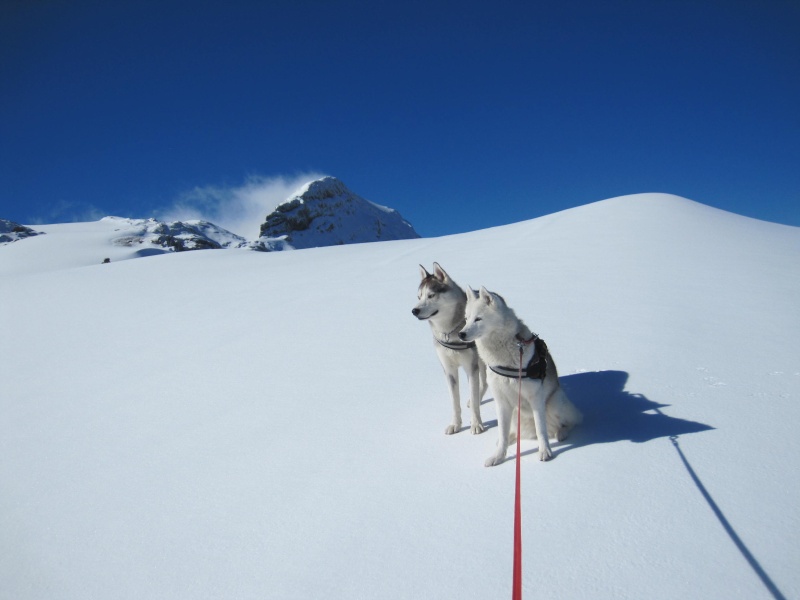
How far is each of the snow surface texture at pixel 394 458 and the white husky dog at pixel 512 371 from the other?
18 centimetres

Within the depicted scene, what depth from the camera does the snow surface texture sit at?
1.95 m

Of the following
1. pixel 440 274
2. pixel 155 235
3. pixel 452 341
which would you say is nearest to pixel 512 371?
pixel 452 341

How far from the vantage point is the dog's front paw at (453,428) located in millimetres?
3396

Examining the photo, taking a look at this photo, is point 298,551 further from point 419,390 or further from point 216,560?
point 419,390

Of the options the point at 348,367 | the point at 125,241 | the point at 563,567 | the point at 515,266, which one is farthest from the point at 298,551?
the point at 125,241

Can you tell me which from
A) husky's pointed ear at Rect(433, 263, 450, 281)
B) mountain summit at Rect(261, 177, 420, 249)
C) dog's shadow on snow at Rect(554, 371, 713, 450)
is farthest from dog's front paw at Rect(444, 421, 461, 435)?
mountain summit at Rect(261, 177, 420, 249)

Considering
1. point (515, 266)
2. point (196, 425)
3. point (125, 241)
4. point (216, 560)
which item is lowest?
point (216, 560)

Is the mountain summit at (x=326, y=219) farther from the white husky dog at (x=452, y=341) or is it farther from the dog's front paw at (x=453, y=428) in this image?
the dog's front paw at (x=453, y=428)

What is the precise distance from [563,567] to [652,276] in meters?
6.98

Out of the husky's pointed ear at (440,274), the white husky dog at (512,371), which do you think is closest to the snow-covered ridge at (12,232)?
the husky's pointed ear at (440,274)

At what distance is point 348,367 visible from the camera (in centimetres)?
514

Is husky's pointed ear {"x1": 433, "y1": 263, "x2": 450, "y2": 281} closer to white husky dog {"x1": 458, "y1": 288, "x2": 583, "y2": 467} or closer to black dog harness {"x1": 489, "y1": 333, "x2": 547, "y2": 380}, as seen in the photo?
white husky dog {"x1": 458, "y1": 288, "x2": 583, "y2": 467}

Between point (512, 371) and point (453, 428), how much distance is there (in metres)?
0.97

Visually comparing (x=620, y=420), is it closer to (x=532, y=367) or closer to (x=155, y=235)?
(x=532, y=367)
